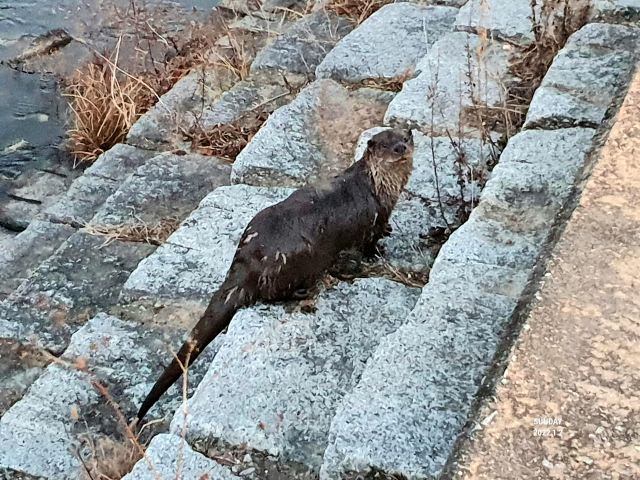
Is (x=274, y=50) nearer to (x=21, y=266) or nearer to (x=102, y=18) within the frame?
(x=21, y=266)

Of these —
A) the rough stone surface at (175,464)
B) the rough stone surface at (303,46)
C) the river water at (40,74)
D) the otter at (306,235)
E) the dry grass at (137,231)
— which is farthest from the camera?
the river water at (40,74)

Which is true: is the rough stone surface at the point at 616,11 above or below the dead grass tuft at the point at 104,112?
above

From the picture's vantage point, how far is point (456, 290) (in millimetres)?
1918

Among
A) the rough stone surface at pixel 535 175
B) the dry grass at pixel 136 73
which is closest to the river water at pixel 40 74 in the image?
the dry grass at pixel 136 73

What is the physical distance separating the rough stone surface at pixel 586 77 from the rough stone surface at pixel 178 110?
1683 mm

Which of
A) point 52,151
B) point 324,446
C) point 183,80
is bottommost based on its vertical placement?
point 52,151

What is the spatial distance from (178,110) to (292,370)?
236 cm

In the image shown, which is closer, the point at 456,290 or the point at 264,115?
the point at 456,290

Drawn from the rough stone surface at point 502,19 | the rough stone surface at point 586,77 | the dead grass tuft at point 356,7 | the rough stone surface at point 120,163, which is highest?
the rough stone surface at point 586,77

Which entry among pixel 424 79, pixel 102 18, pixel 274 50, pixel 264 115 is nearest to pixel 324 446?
pixel 424 79

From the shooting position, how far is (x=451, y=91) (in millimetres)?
3004

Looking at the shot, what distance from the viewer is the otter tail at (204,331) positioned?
2.18 m

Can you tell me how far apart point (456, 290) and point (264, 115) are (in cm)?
200

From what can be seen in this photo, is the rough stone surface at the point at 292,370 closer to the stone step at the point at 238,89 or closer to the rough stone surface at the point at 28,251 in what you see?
the rough stone surface at the point at 28,251
